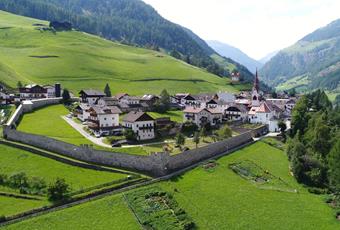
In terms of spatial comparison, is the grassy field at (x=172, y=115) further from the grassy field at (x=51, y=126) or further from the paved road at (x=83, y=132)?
the grassy field at (x=51, y=126)

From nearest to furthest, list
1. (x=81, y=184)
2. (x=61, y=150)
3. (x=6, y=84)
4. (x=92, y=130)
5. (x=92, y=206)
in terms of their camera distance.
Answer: (x=92, y=206) → (x=81, y=184) → (x=61, y=150) → (x=92, y=130) → (x=6, y=84)

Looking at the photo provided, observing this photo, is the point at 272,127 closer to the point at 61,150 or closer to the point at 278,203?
the point at 278,203

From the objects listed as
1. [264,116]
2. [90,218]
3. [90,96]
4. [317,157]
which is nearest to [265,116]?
[264,116]

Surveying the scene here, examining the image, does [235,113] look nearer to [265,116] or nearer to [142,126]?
[265,116]

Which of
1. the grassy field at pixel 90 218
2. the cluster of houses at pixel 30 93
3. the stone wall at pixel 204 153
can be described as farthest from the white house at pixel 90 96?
the grassy field at pixel 90 218

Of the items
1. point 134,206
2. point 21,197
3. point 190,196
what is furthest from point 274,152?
point 21,197
